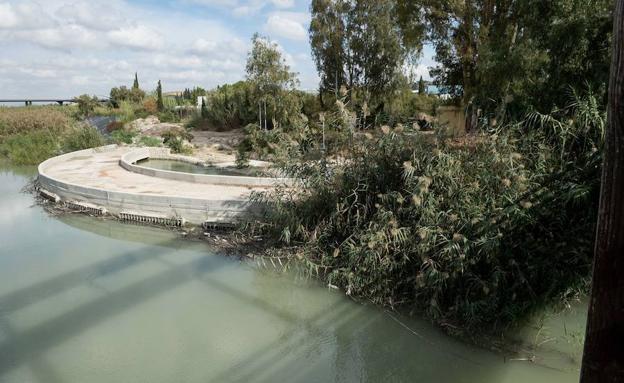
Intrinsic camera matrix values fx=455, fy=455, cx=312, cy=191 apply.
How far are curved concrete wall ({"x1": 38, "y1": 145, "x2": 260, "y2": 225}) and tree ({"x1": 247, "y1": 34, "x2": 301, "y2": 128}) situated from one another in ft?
19.3

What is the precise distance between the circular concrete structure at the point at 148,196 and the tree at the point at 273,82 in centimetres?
467

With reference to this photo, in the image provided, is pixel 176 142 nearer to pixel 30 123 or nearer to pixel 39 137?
pixel 39 137

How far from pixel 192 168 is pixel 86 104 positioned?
18634mm

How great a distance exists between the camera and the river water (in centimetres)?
446

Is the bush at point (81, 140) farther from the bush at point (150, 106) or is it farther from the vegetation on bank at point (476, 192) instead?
the vegetation on bank at point (476, 192)

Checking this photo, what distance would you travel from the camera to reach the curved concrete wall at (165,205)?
8.41m

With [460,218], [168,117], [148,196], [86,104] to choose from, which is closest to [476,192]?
[460,218]

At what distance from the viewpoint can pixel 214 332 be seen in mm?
5188

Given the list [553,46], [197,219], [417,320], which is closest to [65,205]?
[197,219]

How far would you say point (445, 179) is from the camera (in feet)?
19.2

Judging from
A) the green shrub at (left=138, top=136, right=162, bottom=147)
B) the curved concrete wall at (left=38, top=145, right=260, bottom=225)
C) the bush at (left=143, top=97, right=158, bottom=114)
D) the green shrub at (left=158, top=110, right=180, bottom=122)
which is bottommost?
the curved concrete wall at (left=38, top=145, right=260, bottom=225)

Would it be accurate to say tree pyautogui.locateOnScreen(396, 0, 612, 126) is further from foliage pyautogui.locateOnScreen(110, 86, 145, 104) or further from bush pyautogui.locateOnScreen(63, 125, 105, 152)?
foliage pyautogui.locateOnScreen(110, 86, 145, 104)

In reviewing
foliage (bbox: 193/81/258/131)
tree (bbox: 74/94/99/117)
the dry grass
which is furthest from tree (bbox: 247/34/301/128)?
tree (bbox: 74/94/99/117)

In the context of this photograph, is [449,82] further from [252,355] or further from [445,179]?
[252,355]
